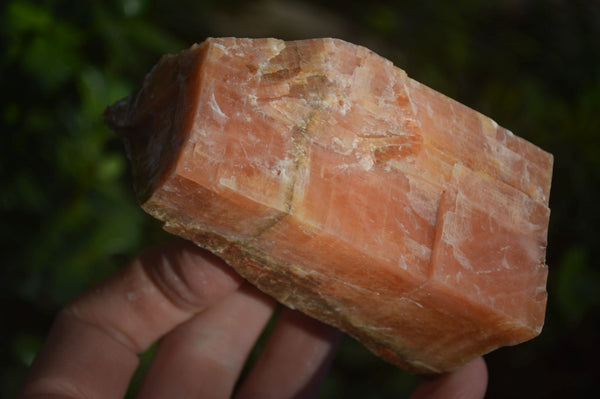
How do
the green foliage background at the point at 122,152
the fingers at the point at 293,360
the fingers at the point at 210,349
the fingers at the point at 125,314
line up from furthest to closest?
the green foliage background at the point at 122,152
the fingers at the point at 293,360
the fingers at the point at 210,349
the fingers at the point at 125,314

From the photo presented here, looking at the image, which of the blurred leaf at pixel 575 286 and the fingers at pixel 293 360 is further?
the blurred leaf at pixel 575 286

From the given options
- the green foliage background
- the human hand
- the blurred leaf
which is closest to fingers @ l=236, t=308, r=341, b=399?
the human hand

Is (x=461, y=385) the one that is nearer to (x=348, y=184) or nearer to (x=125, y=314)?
(x=348, y=184)

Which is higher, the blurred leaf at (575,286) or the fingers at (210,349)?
the blurred leaf at (575,286)

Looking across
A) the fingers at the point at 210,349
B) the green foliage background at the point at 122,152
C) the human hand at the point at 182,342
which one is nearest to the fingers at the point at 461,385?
the human hand at the point at 182,342

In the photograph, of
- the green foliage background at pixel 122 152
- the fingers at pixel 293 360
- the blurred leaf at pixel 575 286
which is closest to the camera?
the fingers at pixel 293 360

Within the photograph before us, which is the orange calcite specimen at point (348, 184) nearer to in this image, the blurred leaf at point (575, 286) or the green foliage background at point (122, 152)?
the green foliage background at point (122, 152)

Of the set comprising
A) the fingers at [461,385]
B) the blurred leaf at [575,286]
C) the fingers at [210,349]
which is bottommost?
the fingers at [210,349]
